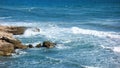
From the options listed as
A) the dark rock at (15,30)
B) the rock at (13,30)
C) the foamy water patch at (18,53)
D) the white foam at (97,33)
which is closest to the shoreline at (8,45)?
the foamy water patch at (18,53)

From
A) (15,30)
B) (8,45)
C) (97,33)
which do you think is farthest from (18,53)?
(97,33)

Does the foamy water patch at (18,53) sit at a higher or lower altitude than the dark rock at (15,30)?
lower

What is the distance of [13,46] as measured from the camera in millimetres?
38625

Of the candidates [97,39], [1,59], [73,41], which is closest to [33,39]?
[73,41]

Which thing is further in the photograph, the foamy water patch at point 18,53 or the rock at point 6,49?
the foamy water patch at point 18,53

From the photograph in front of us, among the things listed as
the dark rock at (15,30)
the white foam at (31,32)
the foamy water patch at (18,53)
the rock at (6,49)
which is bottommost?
the foamy water patch at (18,53)

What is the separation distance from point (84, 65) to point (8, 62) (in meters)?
7.11

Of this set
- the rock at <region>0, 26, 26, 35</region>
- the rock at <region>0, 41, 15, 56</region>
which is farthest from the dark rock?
the rock at <region>0, 41, 15, 56</region>

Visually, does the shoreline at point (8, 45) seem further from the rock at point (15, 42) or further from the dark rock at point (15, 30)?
the dark rock at point (15, 30)

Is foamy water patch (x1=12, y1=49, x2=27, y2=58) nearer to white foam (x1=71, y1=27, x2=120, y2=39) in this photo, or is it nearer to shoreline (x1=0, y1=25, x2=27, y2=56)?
shoreline (x1=0, y1=25, x2=27, y2=56)

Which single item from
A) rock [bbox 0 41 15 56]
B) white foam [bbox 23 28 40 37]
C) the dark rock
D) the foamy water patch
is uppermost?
the dark rock

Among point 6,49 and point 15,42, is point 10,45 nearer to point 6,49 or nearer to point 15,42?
point 6,49

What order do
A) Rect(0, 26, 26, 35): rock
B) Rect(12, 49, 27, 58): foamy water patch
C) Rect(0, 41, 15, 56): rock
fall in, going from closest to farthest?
Rect(0, 41, 15, 56): rock < Rect(12, 49, 27, 58): foamy water patch < Rect(0, 26, 26, 35): rock

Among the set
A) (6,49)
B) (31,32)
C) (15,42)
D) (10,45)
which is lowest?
(6,49)
